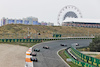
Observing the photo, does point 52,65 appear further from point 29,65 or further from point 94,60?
point 94,60

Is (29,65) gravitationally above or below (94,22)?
below

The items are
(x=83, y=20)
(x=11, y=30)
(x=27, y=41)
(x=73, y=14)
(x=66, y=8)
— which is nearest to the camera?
(x=27, y=41)

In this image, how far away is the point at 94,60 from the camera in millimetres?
28969

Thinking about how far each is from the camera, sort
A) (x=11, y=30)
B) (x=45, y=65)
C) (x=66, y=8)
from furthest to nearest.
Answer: (x=66, y=8), (x=11, y=30), (x=45, y=65)

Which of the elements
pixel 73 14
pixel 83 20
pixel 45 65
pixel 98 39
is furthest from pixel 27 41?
pixel 83 20

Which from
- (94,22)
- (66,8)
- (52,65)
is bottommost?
(52,65)

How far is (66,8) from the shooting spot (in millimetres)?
133250

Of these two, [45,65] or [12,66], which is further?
[45,65]

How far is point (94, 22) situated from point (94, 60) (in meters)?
133

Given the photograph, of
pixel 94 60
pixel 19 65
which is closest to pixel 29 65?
pixel 19 65

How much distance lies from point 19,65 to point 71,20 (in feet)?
423

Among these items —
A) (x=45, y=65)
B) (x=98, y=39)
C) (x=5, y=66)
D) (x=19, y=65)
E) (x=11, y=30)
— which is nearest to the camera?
(x=5, y=66)

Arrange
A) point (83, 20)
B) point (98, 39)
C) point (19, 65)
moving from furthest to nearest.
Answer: point (83, 20)
point (98, 39)
point (19, 65)

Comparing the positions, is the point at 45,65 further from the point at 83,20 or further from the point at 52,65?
the point at 83,20
